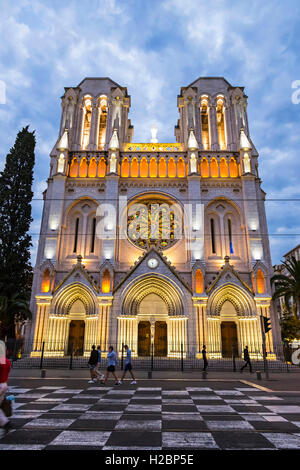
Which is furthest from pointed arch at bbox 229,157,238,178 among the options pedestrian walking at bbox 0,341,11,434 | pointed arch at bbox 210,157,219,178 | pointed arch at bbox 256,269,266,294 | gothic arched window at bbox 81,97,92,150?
pedestrian walking at bbox 0,341,11,434

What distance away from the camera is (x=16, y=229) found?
1120 inches

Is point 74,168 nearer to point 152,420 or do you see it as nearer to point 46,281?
point 46,281

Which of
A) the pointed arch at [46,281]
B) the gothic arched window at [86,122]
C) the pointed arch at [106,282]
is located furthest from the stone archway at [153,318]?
the gothic arched window at [86,122]

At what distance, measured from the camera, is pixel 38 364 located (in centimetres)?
2145

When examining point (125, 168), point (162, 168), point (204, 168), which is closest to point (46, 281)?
point (125, 168)

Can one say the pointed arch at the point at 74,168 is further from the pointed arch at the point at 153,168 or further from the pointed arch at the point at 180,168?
the pointed arch at the point at 180,168

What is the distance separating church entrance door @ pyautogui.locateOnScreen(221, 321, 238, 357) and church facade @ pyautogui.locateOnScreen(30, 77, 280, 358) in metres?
0.09

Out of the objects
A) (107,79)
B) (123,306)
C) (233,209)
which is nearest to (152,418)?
(123,306)

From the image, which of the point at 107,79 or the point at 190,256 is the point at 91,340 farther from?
the point at 107,79

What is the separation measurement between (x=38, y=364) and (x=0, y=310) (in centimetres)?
555

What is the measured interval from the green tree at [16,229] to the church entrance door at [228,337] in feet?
56.3

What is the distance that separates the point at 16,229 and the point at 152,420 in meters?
25.6

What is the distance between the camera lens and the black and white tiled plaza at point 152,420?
520 centimetres

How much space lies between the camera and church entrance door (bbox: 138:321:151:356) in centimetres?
2614
